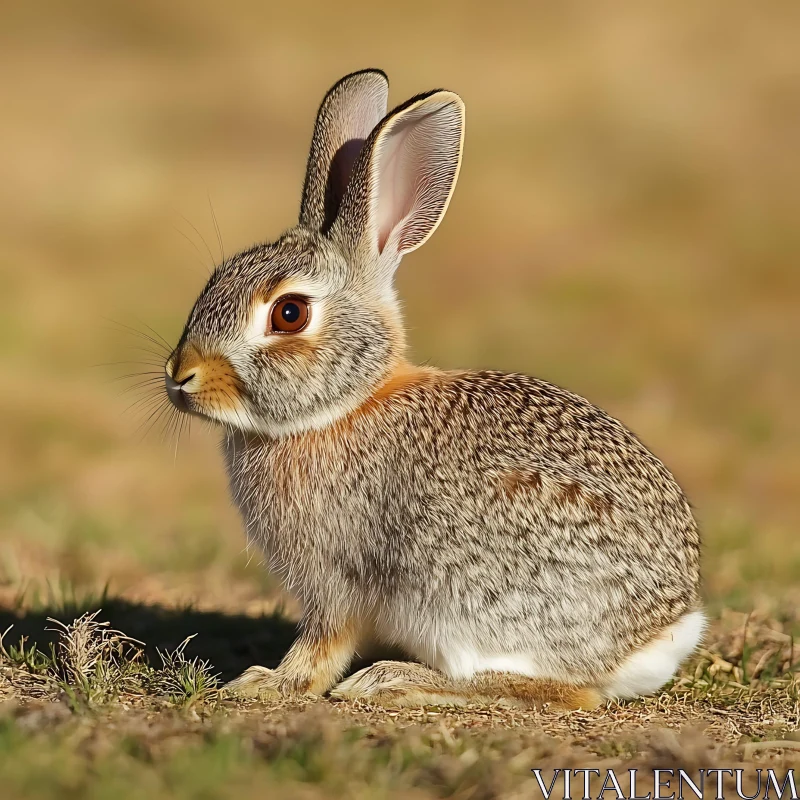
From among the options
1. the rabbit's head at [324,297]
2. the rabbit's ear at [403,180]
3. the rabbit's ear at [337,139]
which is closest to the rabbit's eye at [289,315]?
the rabbit's head at [324,297]

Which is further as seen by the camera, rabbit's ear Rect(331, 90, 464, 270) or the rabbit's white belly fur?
rabbit's ear Rect(331, 90, 464, 270)

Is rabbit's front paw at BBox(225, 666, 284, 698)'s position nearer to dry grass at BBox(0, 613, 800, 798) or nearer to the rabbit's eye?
dry grass at BBox(0, 613, 800, 798)

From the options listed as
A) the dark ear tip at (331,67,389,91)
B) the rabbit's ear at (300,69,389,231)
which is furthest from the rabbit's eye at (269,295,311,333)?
the dark ear tip at (331,67,389,91)

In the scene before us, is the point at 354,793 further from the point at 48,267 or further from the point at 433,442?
the point at 48,267

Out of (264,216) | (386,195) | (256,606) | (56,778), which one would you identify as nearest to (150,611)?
(256,606)

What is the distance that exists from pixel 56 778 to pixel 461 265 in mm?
13017

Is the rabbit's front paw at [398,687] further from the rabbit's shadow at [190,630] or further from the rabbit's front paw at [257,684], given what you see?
the rabbit's shadow at [190,630]

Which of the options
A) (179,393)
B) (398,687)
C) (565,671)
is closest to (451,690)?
(398,687)

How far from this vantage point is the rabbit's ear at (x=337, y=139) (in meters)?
5.80

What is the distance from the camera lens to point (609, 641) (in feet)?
16.5

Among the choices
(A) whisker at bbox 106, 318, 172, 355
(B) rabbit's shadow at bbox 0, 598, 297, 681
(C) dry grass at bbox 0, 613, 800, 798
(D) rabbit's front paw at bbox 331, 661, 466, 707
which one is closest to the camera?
(C) dry grass at bbox 0, 613, 800, 798

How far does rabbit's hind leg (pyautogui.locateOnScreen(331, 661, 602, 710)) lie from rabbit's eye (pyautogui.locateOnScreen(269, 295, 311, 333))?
1.41 m

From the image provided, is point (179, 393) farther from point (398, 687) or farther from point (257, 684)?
point (398, 687)

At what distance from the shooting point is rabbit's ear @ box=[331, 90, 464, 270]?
5305 mm
